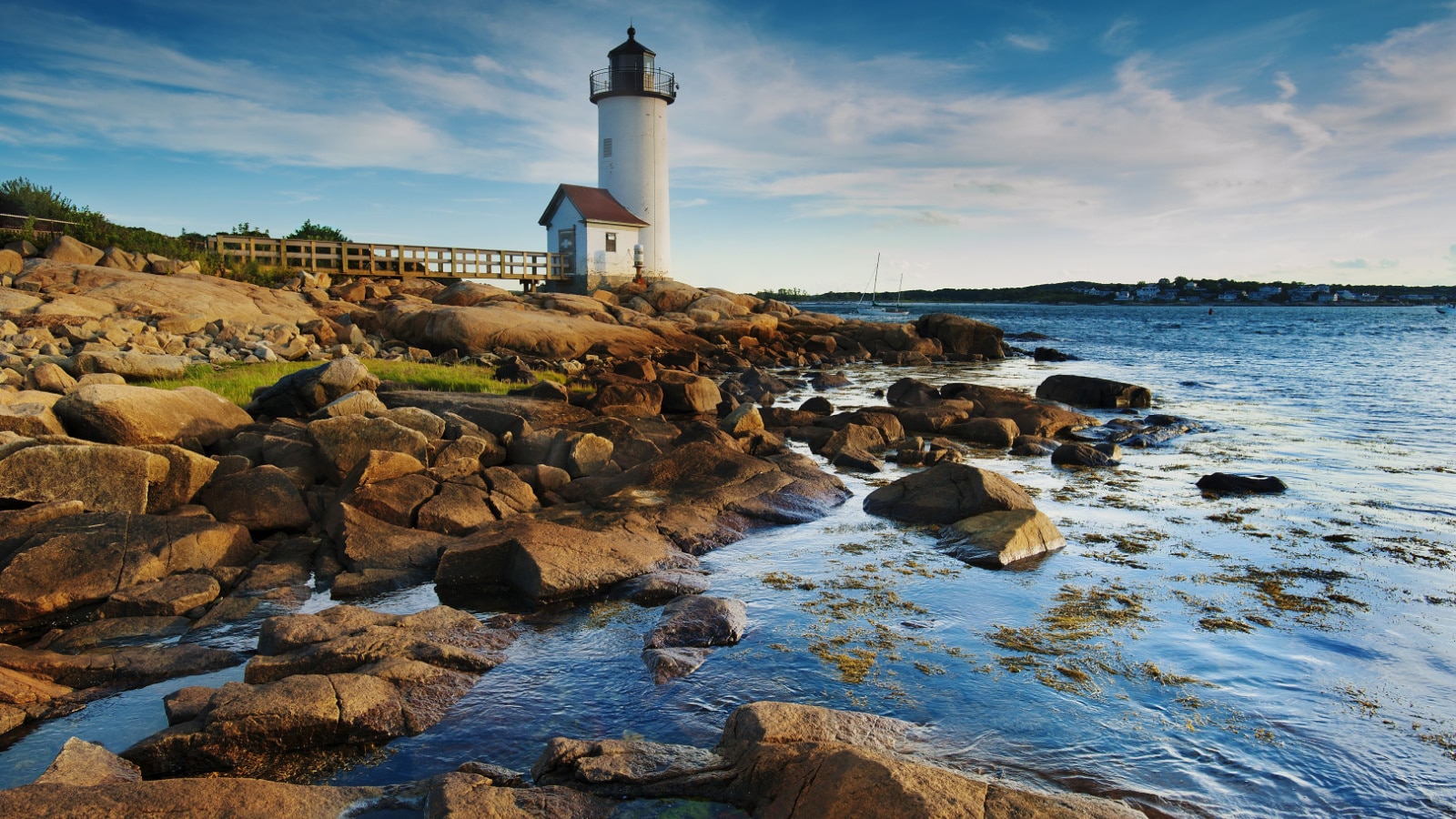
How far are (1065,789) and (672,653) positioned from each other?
277cm

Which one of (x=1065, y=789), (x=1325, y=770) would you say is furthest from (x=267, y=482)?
(x=1325, y=770)

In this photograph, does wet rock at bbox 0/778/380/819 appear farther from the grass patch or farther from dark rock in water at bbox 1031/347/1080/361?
dark rock in water at bbox 1031/347/1080/361

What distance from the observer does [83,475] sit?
27.1 ft

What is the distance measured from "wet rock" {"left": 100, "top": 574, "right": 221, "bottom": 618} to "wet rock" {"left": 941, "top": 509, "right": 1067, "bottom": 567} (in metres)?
7.02

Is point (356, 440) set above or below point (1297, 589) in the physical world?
above

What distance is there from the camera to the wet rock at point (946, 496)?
31.9 ft

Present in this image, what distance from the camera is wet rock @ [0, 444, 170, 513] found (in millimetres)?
7988

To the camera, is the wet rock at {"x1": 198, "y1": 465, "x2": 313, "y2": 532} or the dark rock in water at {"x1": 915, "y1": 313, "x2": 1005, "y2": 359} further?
the dark rock in water at {"x1": 915, "y1": 313, "x2": 1005, "y2": 359}

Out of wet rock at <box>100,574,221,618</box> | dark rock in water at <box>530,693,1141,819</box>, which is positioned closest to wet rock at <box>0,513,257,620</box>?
wet rock at <box>100,574,221,618</box>

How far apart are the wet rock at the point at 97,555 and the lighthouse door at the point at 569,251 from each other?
40589 millimetres

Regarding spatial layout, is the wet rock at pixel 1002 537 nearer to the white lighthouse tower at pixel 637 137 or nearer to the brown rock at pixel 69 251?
the brown rock at pixel 69 251

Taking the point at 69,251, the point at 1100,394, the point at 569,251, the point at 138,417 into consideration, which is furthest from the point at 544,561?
the point at 569,251

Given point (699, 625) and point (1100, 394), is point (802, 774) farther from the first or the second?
point (1100, 394)

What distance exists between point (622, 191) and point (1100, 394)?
34.2 m
